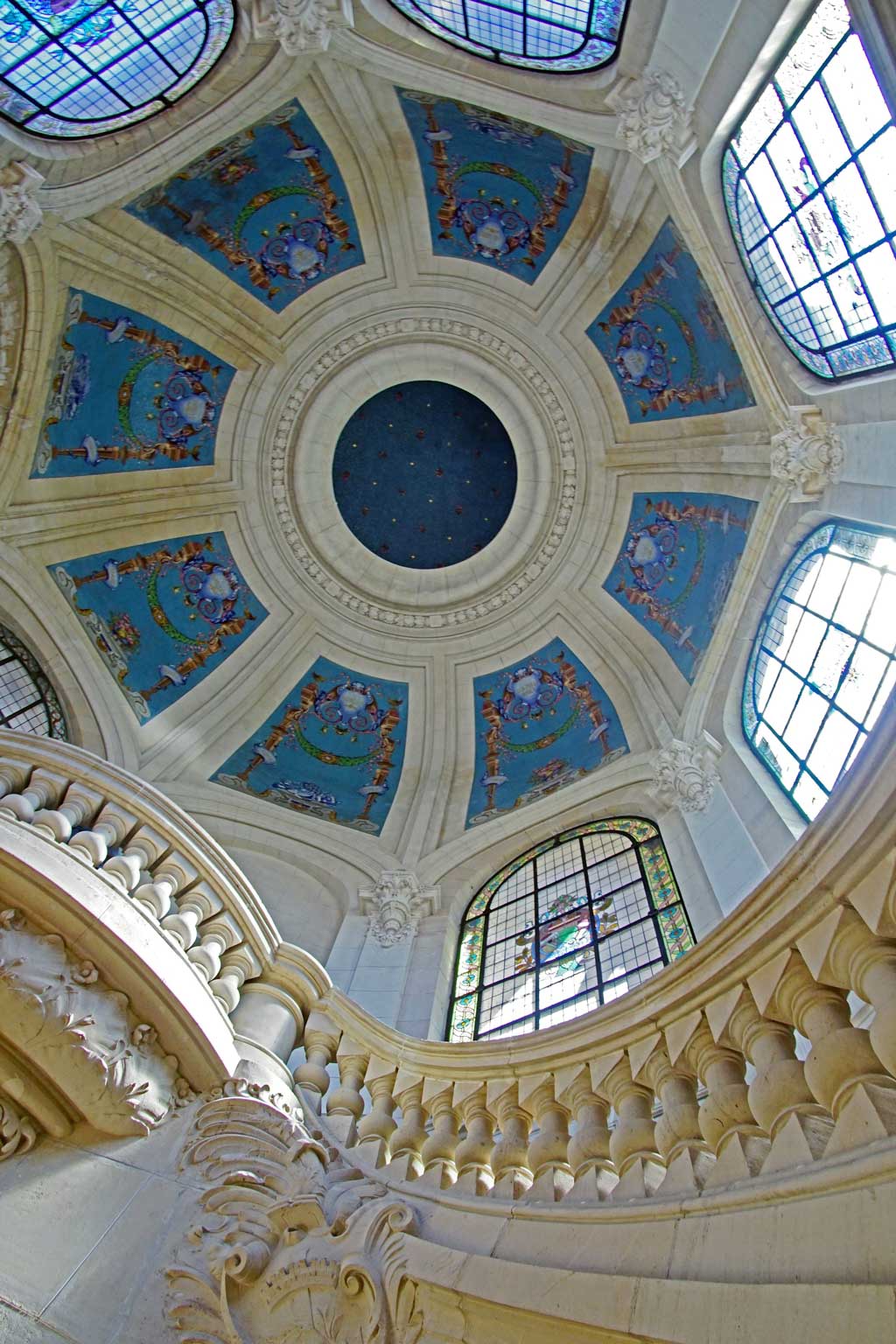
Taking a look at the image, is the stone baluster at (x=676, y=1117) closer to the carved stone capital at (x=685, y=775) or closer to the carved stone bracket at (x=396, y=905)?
the carved stone capital at (x=685, y=775)

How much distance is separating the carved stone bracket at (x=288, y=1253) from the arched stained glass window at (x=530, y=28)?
40.3ft

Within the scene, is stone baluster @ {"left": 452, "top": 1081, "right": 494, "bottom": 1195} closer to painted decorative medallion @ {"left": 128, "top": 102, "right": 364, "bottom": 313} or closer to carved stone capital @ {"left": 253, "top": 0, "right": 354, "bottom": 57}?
carved stone capital @ {"left": 253, "top": 0, "right": 354, "bottom": 57}

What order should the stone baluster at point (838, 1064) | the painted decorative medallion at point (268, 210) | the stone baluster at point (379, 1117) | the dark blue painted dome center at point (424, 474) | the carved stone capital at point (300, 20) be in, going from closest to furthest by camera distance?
the stone baluster at point (838, 1064) → the stone baluster at point (379, 1117) → the carved stone capital at point (300, 20) → the painted decorative medallion at point (268, 210) → the dark blue painted dome center at point (424, 474)

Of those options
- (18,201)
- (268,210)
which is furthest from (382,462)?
(18,201)

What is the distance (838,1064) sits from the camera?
117 inches

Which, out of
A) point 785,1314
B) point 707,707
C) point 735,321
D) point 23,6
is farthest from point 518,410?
point 785,1314

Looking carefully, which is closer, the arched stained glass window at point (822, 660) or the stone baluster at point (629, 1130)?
the stone baluster at point (629, 1130)

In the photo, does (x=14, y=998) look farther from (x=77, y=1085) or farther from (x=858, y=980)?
(x=858, y=980)

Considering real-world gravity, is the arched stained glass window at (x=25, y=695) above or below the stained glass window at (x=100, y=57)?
below

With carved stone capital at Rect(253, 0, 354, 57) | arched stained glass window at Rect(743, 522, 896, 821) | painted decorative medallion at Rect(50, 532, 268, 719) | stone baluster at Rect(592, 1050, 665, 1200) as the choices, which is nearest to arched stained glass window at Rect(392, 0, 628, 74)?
carved stone capital at Rect(253, 0, 354, 57)

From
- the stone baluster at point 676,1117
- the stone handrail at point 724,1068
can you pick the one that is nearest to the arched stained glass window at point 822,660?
the stone handrail at point 724,1068

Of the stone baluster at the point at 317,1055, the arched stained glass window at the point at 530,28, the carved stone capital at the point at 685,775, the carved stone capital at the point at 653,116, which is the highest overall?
the arched stained glass window at the point at 530,28

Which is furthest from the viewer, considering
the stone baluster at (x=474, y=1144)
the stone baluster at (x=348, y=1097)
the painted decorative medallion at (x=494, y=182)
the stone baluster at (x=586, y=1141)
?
the painted decorative medallion at (x=494, y=182)

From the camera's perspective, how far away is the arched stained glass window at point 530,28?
11.0 metres
